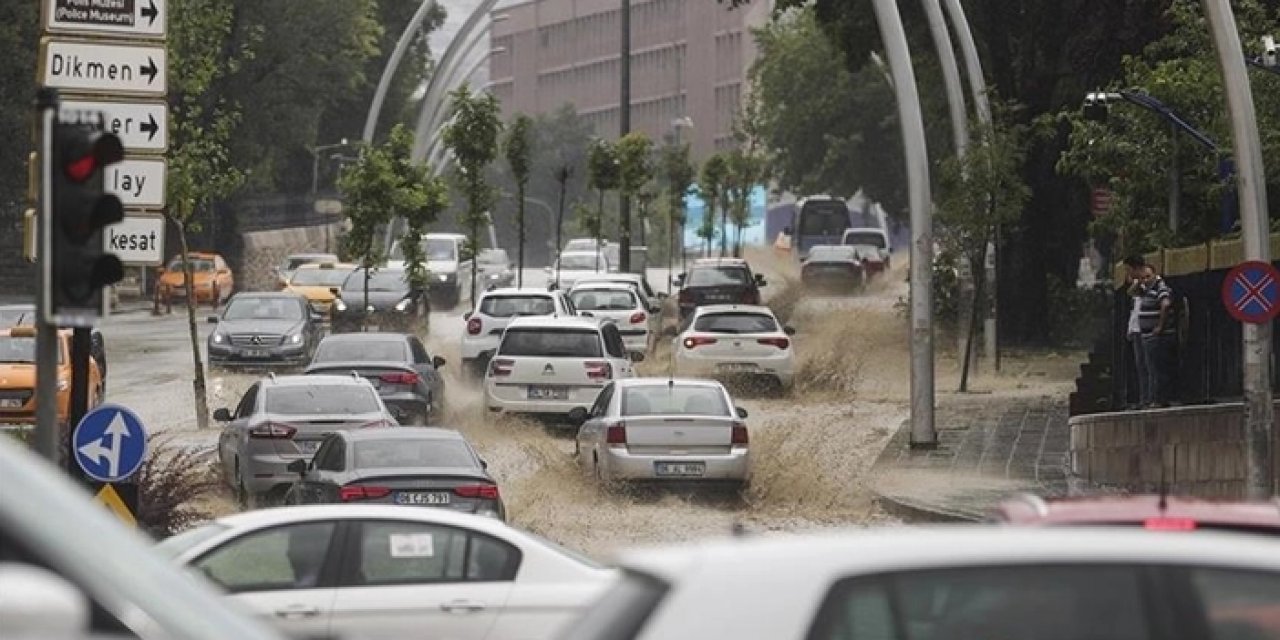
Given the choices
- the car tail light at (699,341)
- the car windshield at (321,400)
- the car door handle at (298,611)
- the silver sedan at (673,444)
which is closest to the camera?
the car door handle at (298,611)

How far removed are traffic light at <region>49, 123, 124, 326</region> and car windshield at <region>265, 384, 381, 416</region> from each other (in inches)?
729

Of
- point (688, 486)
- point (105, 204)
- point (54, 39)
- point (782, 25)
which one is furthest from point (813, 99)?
point (105, 204)

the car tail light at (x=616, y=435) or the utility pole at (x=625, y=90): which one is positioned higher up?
the utility pole at (x=625, y=90)

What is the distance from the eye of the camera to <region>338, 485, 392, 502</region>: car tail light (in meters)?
22.8

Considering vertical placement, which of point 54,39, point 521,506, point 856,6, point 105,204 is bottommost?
point 521,506

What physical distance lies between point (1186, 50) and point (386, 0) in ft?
260

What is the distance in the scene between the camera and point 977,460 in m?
36.1

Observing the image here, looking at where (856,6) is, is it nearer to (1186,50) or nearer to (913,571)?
(1186,50)

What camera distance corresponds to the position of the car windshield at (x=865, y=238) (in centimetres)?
10488

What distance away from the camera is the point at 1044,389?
155 feet

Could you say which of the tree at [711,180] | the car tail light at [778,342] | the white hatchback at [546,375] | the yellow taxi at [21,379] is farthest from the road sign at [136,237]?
the tree at [711,180]

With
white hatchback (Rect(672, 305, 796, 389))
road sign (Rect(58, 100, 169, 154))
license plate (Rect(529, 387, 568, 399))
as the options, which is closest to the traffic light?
road sign (Rect(58, 100, 169, 154))

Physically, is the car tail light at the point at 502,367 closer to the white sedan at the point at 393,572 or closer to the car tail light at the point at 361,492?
the car tail light at the point at 361,492

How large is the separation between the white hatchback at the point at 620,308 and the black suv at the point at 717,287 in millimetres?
8764
